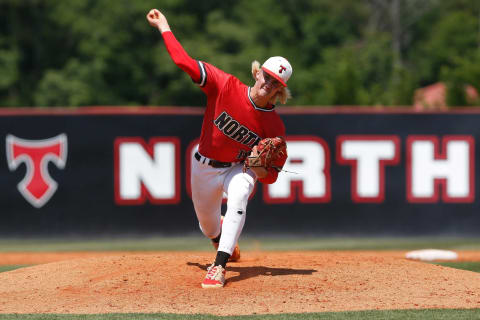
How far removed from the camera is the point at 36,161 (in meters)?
11.1

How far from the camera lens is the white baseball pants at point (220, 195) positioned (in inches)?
238

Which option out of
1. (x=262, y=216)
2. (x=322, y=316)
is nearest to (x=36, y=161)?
(x=262, y=216)

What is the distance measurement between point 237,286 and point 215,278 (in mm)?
205

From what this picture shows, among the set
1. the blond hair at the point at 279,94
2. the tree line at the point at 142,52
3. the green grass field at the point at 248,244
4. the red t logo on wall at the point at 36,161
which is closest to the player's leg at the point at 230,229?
the blond hair at the point at 279,94

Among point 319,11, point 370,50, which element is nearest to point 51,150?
point 370,50

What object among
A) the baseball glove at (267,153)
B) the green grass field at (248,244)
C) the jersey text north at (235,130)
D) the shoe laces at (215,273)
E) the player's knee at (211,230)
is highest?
the jersey text north at (235,130)

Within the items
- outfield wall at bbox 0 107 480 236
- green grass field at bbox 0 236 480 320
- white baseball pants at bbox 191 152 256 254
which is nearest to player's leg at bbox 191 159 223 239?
white baseball pants at bbox 191 152 256 254

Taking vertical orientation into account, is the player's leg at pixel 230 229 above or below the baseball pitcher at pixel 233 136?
below

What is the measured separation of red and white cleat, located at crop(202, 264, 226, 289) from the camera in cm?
591

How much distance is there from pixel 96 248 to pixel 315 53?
34299 mm

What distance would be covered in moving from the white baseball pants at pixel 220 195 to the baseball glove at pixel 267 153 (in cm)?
18

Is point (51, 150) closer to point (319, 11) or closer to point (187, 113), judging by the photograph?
point (187, 113)

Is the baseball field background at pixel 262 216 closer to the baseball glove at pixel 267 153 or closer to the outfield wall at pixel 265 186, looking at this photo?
the outfield wall at pixel 265 186

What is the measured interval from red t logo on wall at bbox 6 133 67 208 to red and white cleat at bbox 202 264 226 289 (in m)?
5.75
